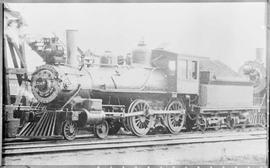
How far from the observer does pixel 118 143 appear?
3.04 metres

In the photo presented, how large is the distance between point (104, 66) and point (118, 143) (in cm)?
68

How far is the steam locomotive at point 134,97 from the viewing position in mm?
3016

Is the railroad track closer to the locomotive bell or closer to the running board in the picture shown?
the running board

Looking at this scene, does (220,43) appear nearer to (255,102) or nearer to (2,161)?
(255,102)

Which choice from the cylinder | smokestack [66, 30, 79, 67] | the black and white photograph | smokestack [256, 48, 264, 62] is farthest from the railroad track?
smokestack [66, 30, 79, 67]

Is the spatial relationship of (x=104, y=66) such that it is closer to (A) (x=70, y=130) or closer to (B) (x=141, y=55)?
(B) (x=141, y=55)

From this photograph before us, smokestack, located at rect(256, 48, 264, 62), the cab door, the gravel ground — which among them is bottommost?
the gravel ground

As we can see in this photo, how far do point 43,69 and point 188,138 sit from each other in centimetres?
141

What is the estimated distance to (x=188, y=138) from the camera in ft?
10.1

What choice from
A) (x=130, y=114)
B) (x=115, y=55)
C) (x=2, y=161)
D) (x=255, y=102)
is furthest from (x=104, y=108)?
(x=255, y=102)

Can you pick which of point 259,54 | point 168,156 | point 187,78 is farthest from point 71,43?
point 259,54

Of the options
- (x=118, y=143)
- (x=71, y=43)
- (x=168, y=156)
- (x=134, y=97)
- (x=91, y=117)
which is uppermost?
(x=71, y=43)

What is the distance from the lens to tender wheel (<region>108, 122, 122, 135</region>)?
304cm

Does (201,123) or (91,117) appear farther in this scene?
(201,123)
